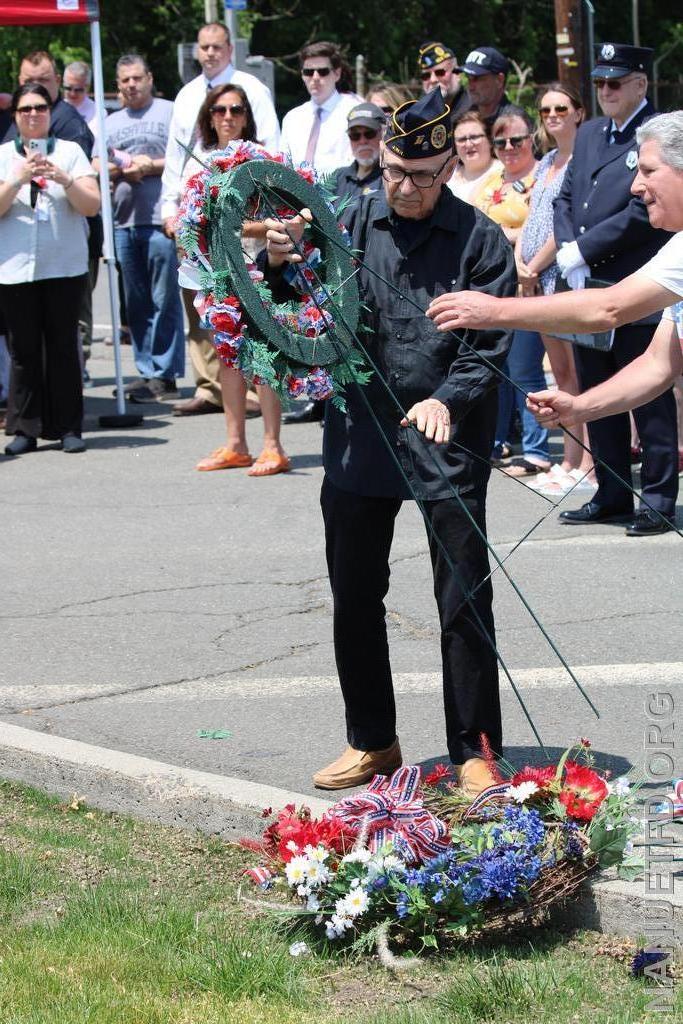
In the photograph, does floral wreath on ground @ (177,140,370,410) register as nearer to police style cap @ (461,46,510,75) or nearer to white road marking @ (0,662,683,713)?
white road marking @ (0,662,683,713)

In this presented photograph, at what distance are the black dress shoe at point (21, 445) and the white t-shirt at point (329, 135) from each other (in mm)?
2847

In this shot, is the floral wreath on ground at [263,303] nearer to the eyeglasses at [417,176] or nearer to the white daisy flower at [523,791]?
the eyeglasses at [417,176]

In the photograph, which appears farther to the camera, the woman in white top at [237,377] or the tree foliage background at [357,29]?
the tree foliage background at [357,29]

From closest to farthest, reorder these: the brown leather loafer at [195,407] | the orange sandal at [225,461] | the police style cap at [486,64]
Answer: the orange sandal at [225,461] < the police style cap at [486,64] < the brown leather loafer at [195,407]

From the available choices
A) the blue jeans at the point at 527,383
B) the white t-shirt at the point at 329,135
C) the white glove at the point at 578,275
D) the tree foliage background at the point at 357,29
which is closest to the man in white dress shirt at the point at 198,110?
the white t-shirt at the point at 329,135

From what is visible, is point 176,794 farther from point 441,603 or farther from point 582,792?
point 582,792

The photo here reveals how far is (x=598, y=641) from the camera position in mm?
6488

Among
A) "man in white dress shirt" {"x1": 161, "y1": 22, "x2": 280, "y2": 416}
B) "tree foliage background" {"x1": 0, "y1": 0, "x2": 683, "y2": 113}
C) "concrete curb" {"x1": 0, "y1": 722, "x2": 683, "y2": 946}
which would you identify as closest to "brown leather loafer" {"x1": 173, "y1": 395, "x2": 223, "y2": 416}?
"man in white dress shirt" {"x1": 161, "y1": 22, "x2": 280, "y2": 416}

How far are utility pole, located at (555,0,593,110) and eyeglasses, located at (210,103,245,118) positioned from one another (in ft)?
19.6

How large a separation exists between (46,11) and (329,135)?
223 cm

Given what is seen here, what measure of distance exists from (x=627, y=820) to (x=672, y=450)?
4630mm

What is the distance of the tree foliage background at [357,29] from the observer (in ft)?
122

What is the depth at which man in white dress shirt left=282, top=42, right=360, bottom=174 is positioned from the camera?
11.5m

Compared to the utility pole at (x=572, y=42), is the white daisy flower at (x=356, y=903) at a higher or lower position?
lower
